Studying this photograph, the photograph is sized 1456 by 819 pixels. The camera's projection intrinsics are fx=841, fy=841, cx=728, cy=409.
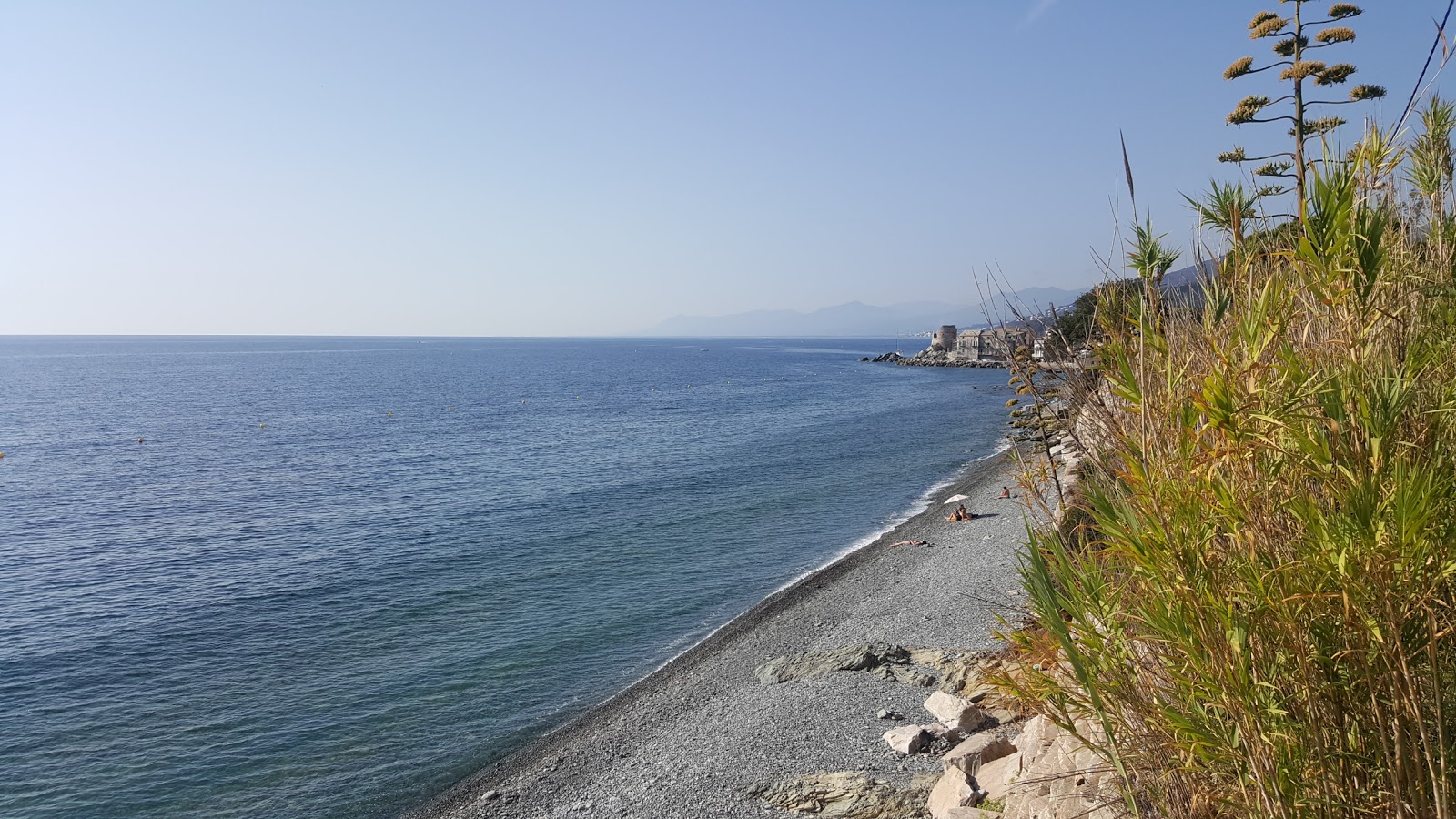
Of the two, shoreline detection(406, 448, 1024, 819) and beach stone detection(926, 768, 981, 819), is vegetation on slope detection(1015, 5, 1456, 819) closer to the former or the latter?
shoreline detection(406, 448, 1024, 819)

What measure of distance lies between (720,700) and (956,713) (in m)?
5.37

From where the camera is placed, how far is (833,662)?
54.5 ft

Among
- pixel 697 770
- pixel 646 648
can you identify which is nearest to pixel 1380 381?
pixel 697 770

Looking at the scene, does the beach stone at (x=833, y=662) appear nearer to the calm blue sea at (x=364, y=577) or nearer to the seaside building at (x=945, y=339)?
the calm blue sea at (x=364, y=577)

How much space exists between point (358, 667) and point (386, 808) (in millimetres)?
6047

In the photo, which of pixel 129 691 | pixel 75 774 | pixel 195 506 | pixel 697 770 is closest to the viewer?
pixel 697 770

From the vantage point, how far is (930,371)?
11344 cm

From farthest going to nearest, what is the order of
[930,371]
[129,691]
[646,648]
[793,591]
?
[930,371]
[793,591]
[646,648]
[129,691]

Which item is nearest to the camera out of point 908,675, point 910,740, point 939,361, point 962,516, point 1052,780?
point 1052,780

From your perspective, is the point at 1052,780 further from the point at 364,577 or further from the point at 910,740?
the point at 364,577

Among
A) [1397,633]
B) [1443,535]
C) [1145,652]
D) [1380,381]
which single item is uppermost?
[1380,381]

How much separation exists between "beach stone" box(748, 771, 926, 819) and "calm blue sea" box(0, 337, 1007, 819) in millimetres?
5988

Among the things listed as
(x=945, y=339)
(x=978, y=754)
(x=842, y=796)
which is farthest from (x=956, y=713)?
(x=945, y=339)

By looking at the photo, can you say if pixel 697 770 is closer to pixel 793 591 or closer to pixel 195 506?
A: pixel 793 591
